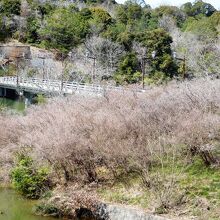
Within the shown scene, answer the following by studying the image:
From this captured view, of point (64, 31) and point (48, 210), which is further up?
point (64, 31)

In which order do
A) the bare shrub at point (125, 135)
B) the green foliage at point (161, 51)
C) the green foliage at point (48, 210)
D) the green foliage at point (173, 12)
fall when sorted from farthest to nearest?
the green foliage at point (173, 12) < the green foliage at point (161, 51) < the bare shrub at point (125, 135) < the green foliage at point (48, 210)

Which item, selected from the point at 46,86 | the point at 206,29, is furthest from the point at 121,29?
the point at 46,86

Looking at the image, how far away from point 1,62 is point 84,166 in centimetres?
5496

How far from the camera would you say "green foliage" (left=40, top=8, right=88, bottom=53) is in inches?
2808

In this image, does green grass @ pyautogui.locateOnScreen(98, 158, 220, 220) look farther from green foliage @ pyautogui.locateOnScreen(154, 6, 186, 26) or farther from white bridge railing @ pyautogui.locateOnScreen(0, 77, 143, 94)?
green foliage @ pyautogui.locateOnScreen(154, 6, 186, 26)

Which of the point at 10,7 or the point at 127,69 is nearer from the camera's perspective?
the point at 127,69

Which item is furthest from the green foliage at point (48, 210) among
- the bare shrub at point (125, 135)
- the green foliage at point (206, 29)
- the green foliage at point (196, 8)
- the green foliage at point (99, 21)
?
the green foliage at point (196, 8)

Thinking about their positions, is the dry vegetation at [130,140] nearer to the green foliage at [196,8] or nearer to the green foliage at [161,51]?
the green foliage at [161,51]

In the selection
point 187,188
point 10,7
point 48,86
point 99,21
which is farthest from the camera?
point 10,7

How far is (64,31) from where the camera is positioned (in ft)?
236

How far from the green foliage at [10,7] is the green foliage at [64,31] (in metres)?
9.26

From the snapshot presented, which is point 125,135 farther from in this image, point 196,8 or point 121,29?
point 196,8

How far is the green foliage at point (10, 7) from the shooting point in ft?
267

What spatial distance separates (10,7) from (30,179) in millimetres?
67837
